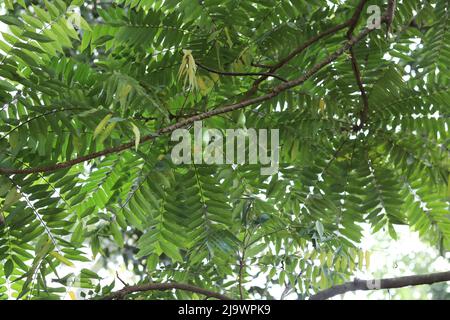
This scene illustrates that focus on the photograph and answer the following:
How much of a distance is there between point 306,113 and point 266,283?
1.14 m

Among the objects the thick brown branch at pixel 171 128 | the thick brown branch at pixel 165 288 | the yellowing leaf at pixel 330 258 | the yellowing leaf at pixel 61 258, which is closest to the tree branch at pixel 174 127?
the thick brown branch at pixel 171 128

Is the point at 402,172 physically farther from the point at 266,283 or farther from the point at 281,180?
the point at 266,283

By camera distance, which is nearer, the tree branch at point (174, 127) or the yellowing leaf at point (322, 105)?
the tree branch at point (174, 127)

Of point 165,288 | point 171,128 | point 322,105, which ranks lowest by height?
point 165,288

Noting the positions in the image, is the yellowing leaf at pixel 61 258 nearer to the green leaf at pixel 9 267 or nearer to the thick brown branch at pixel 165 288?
the thick brown branch at pixel 165 288

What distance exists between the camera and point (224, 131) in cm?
217

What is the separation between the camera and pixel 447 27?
2379 mm

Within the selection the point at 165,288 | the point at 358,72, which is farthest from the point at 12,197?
the point at 358,72

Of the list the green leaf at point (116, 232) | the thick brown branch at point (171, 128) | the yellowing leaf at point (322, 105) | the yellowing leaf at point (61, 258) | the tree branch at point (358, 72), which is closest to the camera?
the thick brown branch at point (171, 128)

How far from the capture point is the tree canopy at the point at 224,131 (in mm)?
1970

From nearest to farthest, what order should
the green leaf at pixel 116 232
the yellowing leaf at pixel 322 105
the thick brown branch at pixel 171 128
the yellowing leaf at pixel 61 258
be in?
1. the thick brown branch at pixel 171 128
2. the yellowing leaf at pixel 61 258
3. the green leaf at pixel 116 232
4. the yellowing leaf at pixel 322 105

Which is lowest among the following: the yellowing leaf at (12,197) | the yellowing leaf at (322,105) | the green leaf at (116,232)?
the green leaf at (116,232)

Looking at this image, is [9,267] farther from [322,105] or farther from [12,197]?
[322,105]

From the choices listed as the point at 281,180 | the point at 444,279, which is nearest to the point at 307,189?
the point at 281,180
